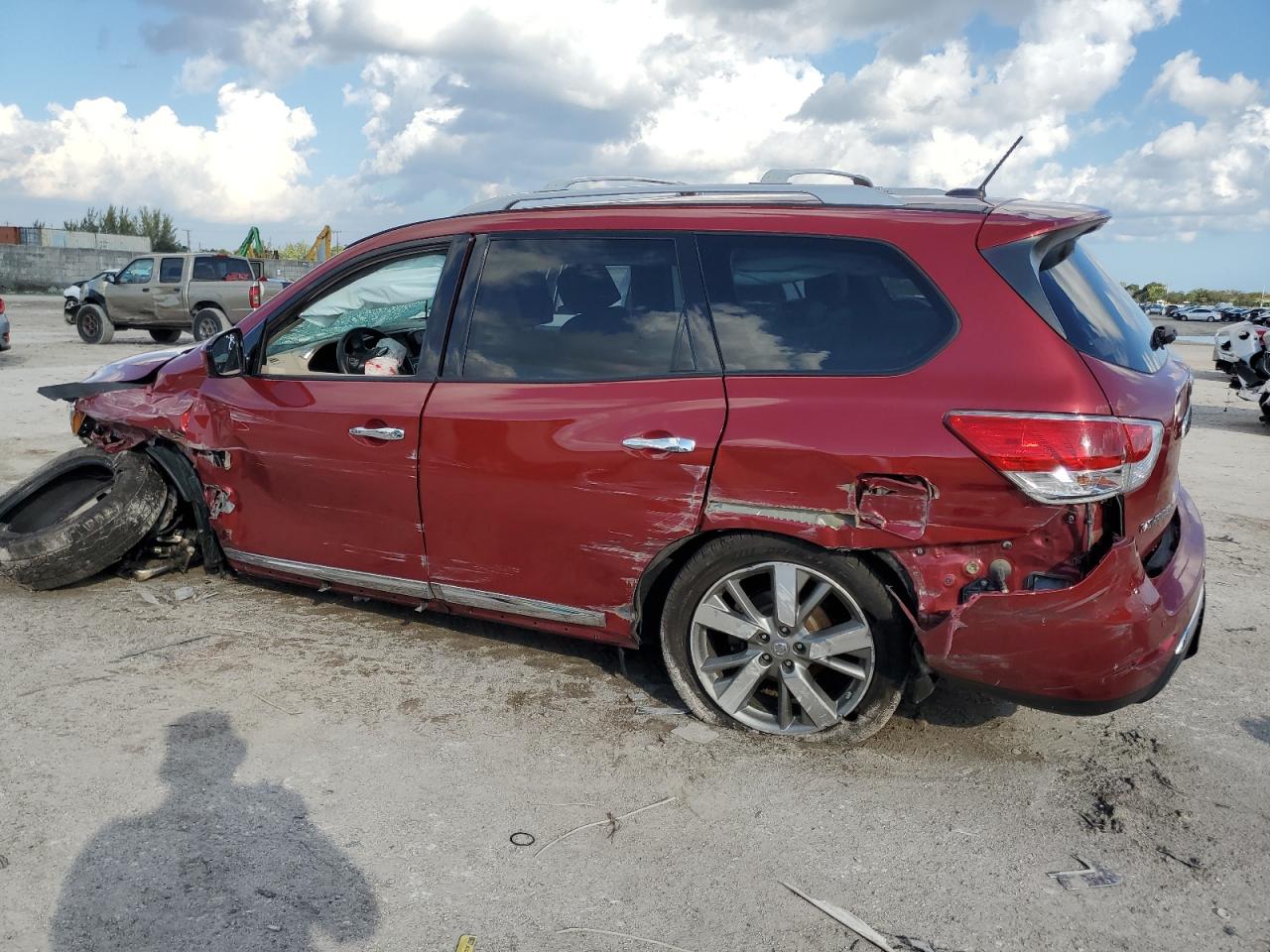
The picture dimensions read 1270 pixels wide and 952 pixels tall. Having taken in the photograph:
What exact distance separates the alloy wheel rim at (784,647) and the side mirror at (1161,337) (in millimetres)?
1526

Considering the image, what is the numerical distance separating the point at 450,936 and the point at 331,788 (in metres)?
0.86

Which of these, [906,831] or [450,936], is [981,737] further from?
[450,936]

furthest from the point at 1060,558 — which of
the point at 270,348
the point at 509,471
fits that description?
the point at 270,348

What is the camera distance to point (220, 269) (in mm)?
20703

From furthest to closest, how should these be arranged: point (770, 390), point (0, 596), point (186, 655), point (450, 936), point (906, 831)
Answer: point (0, 596) < point (186, 655) < point (770, 390) < point (906, 831) < point (450, 936)

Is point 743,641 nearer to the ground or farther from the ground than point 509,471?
nearer to the ground

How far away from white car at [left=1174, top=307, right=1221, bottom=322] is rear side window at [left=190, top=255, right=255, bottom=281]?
224 feet

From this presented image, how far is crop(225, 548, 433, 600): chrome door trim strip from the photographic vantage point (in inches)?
166

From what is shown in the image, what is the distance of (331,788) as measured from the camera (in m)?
3.24

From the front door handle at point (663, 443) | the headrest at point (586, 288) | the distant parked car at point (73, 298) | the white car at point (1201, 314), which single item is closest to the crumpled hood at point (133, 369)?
the headrest at point (586, 288)

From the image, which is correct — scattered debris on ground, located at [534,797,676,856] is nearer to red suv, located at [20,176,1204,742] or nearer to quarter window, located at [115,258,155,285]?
red suv, located at [20,176,1204,742]

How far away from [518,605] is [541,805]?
3.15ft

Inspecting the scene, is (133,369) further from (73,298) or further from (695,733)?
(73,298)

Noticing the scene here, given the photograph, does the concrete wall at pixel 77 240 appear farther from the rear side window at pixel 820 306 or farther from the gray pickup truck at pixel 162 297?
the rear side window at pixel 820 306
